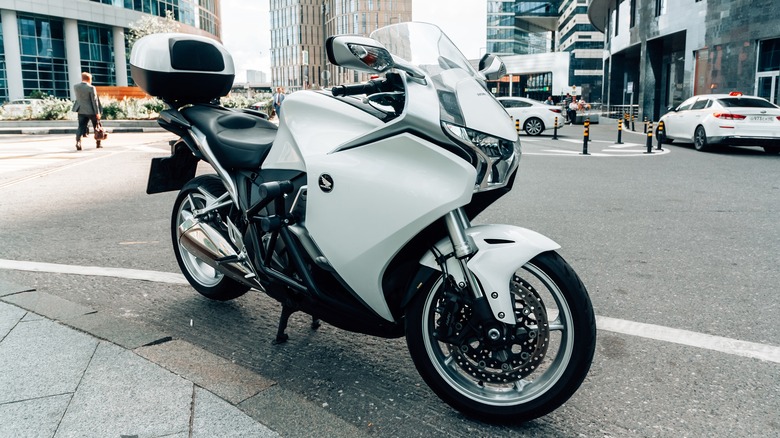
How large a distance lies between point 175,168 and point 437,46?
7.49 ft

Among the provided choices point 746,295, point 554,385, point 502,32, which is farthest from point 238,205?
point 502,32

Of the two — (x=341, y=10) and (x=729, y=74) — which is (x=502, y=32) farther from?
(x=729, y=74)

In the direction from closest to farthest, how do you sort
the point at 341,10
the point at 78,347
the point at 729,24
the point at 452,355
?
the point at 452,355 < the point at 78,347 < the point at 729,24 < the point at 341,10

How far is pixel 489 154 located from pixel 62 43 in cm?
5943

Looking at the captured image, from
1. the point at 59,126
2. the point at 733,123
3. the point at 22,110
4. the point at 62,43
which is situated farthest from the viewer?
the point at 62,43

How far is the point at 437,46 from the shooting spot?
2.74 metres

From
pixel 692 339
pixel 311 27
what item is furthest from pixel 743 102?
pixel 311 27

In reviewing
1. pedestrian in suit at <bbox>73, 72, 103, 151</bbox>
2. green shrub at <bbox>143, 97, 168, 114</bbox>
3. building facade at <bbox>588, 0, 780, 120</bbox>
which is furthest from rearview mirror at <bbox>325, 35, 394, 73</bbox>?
green shrub at <bbox>143, 97, 168, 114</bbox>

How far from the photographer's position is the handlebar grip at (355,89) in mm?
2703

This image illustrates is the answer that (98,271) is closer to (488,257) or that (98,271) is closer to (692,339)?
(488,257)

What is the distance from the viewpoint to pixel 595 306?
3971mm

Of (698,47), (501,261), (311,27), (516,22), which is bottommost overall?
(501,261)

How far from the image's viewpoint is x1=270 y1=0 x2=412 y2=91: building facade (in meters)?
133

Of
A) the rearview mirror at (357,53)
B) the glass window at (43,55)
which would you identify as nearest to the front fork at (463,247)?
the rearview mirror at (357,53)
